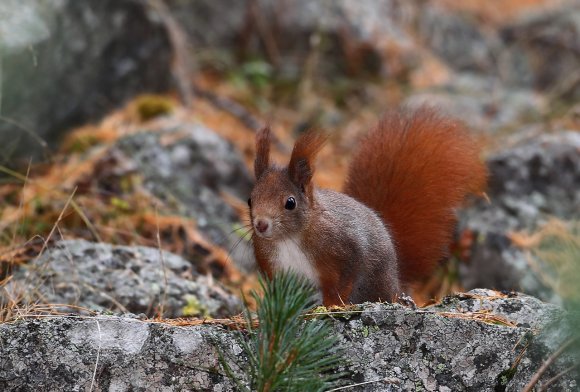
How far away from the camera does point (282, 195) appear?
9.17ft

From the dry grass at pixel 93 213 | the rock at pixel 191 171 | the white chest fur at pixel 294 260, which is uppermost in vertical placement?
the white chest fur at pixel 294 260

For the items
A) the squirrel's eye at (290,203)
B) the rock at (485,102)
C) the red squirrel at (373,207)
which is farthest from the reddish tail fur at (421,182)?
the rock at (485,102)

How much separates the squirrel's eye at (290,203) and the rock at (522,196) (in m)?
1.56

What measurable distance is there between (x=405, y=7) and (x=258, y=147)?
196 inches

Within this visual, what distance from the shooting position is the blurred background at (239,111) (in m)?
3.94

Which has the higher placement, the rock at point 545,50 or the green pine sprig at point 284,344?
the rock at point 545,50

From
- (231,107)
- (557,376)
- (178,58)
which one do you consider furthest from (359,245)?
(231,107)

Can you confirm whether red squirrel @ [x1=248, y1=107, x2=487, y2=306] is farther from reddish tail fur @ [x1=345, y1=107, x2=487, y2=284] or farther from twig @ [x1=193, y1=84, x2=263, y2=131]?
twig @ [x1=193, y1=84, x2=263, y2=131]

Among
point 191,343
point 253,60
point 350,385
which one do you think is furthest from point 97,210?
point 253,60

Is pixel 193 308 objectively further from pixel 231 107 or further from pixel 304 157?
pixel 231 107

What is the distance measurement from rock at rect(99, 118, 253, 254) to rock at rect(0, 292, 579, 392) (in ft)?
6.25

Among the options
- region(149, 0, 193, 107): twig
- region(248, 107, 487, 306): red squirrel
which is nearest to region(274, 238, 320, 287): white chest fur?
region(248, 107, 487, 306): red squirrel

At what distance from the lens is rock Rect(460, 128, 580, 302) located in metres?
4.08

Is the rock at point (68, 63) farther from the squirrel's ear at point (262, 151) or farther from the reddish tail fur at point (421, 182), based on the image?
the reddish tail fur at point (421, 182)
